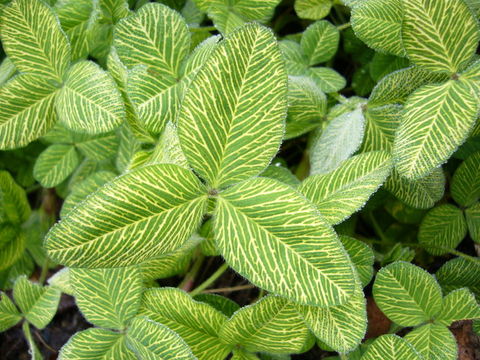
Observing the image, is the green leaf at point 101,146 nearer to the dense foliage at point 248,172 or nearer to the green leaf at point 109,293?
the dense foliage at point 248,172

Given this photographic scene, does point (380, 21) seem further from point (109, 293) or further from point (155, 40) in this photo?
point (109, 293)

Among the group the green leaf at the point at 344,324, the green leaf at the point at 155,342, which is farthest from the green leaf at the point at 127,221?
the green leaf at the point at 344,324

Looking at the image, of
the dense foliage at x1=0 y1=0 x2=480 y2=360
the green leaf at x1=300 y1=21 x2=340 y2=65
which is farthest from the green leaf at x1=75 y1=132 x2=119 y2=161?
the green leaf at x1=300 y1=21 x2=340 y2=65

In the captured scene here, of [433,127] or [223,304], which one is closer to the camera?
[433,127]

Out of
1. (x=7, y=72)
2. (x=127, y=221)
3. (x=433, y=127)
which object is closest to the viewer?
(x=127, y=221)

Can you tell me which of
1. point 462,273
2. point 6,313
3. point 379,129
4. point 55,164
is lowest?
point 6,313

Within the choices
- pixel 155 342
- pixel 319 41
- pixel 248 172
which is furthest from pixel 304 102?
pixel 155 342

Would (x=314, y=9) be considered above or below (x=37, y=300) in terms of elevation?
above
